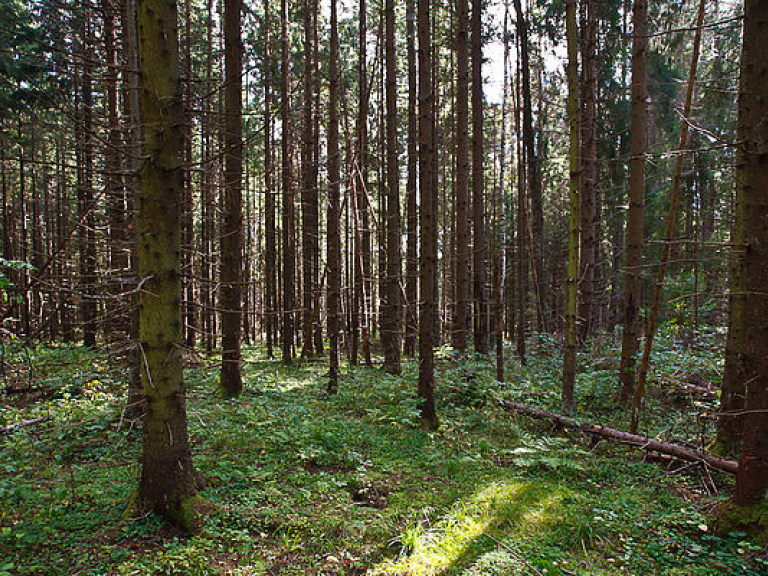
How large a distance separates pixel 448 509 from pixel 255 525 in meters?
2.03

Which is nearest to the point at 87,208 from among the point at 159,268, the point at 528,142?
the point at 159,268

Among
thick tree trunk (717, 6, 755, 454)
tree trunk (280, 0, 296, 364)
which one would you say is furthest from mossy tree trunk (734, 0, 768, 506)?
tree trunk (280, 0, 296, 364)

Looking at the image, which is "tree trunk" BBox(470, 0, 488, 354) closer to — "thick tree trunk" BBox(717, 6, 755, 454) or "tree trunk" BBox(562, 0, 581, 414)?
"tree trunk" BBox(562, 0, 581, 414)

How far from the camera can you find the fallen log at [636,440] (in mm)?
5301

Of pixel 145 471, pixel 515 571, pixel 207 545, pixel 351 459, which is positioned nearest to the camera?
pixel 515 571

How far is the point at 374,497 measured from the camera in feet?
17.5

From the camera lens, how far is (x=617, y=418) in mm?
8188

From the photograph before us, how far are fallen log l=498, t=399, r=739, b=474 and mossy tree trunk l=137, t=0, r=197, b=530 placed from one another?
5610 millimetres

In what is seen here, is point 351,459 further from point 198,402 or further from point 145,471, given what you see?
point 198,402

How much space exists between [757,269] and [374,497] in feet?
14.9

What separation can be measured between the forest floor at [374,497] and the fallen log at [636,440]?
181mm

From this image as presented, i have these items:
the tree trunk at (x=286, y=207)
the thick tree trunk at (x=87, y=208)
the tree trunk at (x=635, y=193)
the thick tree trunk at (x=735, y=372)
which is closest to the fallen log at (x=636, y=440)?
the thick tree trunk at (x=735, y=372)

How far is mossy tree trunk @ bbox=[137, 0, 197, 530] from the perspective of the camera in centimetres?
419

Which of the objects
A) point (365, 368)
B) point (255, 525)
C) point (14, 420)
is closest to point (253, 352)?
point (365, 368)
